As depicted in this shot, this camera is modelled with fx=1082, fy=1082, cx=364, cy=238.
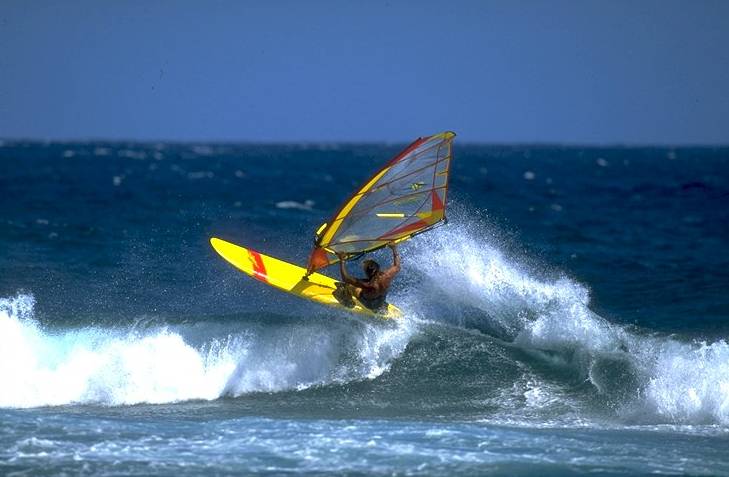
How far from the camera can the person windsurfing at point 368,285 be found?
472 inches

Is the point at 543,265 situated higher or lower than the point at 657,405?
higher

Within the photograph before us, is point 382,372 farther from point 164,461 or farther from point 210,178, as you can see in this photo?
point 210,178

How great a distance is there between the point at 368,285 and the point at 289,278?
116cm

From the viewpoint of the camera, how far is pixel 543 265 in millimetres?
19359

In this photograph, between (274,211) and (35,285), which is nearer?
(35,285)

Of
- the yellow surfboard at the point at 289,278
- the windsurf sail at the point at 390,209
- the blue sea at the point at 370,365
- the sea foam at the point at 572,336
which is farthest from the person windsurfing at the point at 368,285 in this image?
the sea foam at the point at 572,336

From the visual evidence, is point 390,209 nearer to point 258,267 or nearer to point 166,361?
point 258,267

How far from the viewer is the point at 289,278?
12703 mm

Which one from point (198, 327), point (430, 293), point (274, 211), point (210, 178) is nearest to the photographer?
point (198, 327)

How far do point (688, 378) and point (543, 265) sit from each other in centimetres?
808

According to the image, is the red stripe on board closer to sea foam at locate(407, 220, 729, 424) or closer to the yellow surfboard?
the yellow surfboard

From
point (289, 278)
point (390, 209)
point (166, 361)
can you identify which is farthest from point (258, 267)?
point (390, 209)

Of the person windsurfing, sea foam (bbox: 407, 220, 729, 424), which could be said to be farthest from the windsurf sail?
sea foam (bbox: 407, 220, 729, 424)

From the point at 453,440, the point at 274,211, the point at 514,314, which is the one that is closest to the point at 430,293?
the point at 514,314
